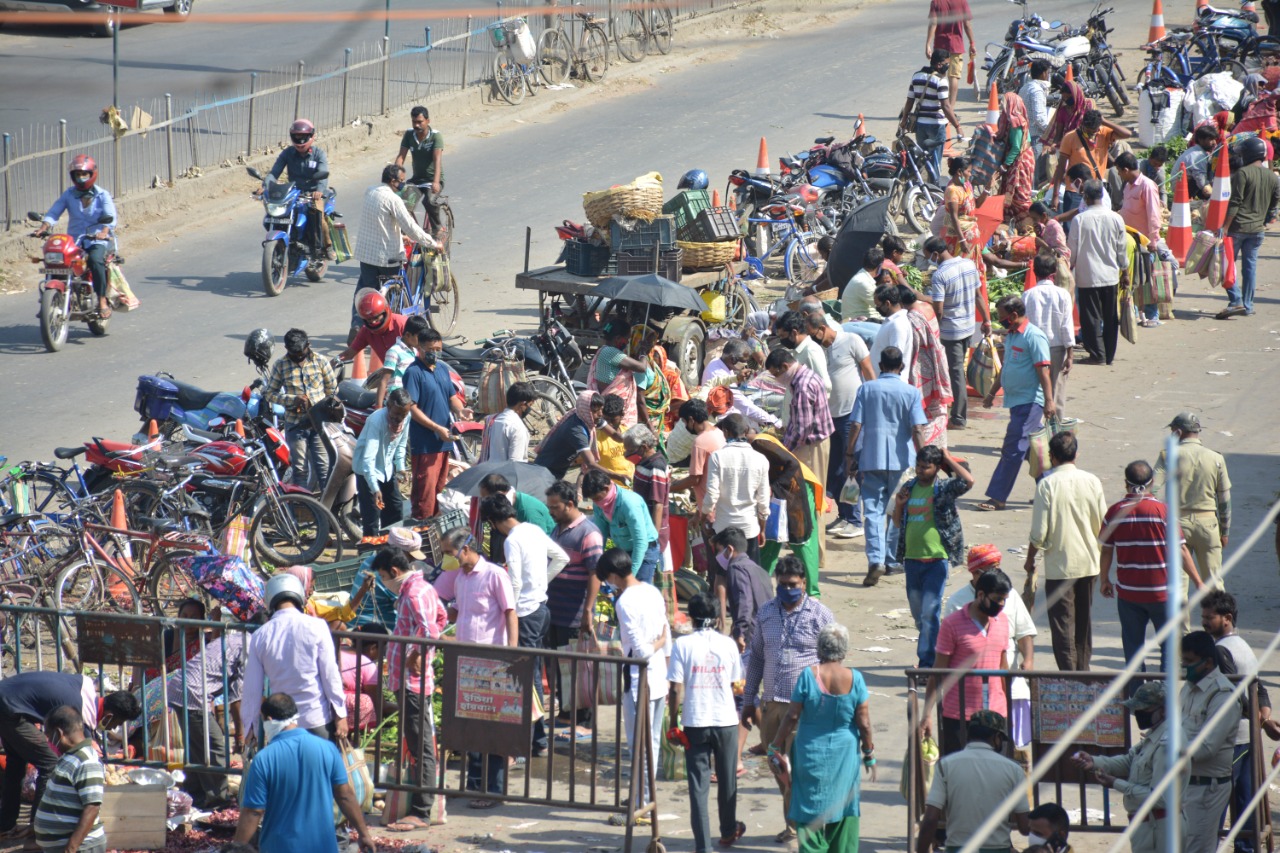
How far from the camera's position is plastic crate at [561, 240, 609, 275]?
14.3 meters

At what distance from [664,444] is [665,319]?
2106 millimetres

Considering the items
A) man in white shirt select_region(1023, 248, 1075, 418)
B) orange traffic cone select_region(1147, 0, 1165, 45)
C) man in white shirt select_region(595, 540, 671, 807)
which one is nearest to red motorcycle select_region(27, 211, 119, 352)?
man in white shirt select_region(595, 540, 671, 807)

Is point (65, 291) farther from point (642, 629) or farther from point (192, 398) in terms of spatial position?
point (642, 629)

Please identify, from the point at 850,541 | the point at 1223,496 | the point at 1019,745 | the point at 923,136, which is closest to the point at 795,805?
the point at 1019,745

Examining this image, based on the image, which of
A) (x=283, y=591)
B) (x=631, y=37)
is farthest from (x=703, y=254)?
(x=631, y=37)

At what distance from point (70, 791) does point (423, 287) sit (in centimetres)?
797

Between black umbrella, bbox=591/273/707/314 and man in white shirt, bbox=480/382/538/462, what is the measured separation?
2343 millimetres

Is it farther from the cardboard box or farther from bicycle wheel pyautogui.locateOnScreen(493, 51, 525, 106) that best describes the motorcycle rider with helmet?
bicycle wheel pyautogui.locateOnScreen(493, 51, 525, 106)

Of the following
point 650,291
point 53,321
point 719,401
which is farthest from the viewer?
point 53,321

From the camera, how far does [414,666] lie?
→ 8523 mm

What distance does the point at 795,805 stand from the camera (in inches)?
302

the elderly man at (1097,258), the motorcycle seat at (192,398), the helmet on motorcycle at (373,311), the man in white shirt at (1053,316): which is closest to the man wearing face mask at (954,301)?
the man in white shirt at (1053,316)

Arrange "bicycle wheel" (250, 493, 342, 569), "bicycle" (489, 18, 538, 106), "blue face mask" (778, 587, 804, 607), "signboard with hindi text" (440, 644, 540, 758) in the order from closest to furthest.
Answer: "signboard with hindi text" (440, 644, 540, 758)
"blue face mask" (778, 587, 804, 607)
"bicycle wheel" (250, 493, 342, 569)
"bicycle" (489, 18, 538, 106)

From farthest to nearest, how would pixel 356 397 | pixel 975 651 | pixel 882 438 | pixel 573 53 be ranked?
1. pixel 573 53
2. pixel 356 397
3. pixel 882 438
4. pixel 975 651
